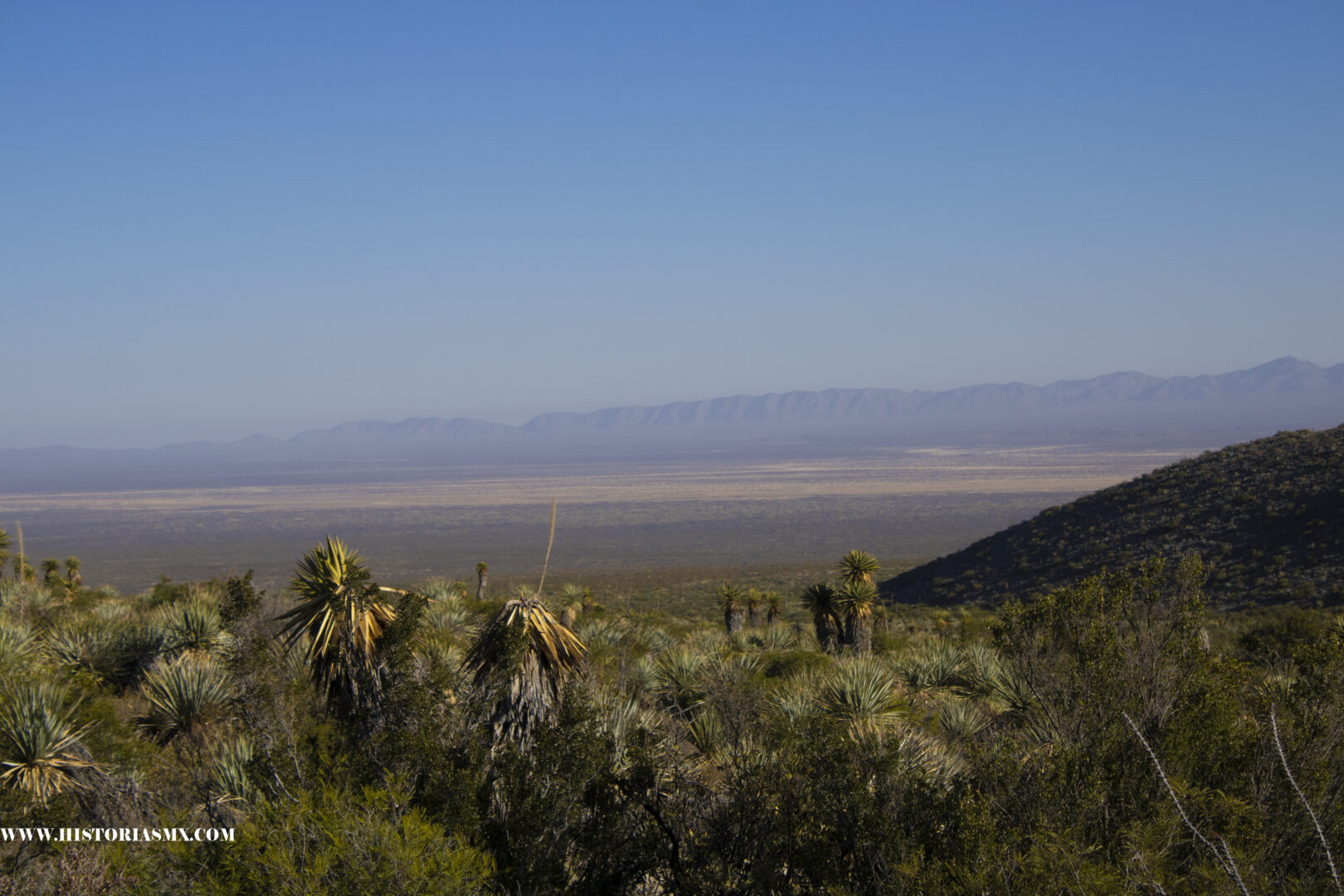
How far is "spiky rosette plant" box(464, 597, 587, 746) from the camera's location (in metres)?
7.01

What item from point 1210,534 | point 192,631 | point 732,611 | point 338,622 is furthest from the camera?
point 1210,534

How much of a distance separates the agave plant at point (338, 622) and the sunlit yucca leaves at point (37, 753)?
2220mm

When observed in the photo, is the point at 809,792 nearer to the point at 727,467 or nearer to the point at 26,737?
the point at 26,737

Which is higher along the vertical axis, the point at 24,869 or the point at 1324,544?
the point at 24,869

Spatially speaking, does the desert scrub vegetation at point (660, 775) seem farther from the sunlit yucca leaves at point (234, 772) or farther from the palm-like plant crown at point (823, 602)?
the palm-like plant crown at point (823, 602)

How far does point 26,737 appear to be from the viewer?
7605 mm

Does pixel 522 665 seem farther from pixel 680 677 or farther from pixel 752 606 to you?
pixel 752 606

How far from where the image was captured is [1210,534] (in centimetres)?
3606

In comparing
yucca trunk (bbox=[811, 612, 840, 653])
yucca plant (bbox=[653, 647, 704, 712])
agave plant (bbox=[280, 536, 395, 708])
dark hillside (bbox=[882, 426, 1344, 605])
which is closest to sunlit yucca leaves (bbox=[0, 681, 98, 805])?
agave plant (bbox=[280, 536, 395, 708])

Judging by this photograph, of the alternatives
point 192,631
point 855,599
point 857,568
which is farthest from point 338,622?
point 857,568

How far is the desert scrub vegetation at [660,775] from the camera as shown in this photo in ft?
16.7

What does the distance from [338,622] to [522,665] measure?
193cm

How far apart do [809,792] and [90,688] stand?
32.6 feet

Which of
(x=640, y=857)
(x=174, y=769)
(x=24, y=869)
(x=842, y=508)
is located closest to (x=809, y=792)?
(x=640, y=857)
